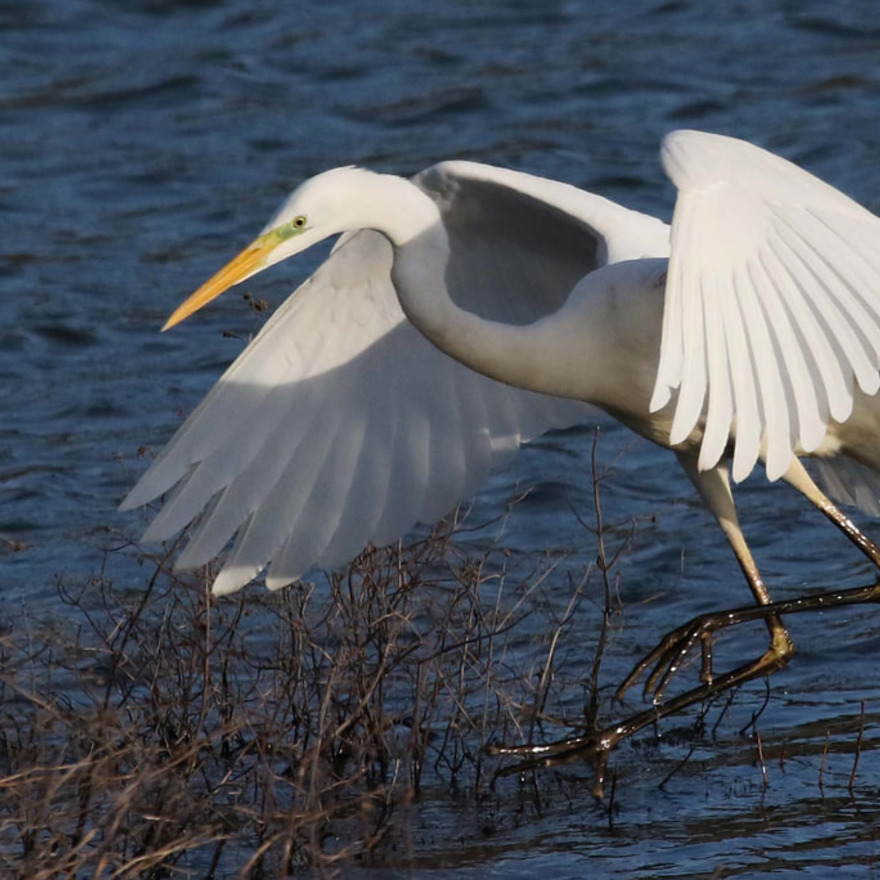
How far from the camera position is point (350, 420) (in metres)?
5.57

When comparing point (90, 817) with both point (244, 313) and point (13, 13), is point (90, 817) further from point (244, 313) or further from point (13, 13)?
point (13, 13)

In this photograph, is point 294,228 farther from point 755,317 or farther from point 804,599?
point 804,599

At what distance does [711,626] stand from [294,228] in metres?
1.60

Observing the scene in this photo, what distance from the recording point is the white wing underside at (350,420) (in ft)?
17.3

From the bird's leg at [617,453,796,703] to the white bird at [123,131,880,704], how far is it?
1 cm

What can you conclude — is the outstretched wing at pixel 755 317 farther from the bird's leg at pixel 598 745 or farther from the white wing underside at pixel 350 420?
the bird's leg at pixel 598 745

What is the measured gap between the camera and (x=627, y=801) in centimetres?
501

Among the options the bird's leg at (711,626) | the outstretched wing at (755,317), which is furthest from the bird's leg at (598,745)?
the outstretched wing at (755,317)

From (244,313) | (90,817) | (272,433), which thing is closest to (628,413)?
(272,433)

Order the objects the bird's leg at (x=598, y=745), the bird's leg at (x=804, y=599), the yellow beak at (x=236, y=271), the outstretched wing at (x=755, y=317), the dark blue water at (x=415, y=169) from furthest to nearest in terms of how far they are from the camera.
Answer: the bird's leg at (x=804, y=599), the dark blue water at (x=415, y=169), the bird's leg at (x=598, y=745), the yellow beak at (x=236, y=271), the outstretched wing at (x=755, y=317)

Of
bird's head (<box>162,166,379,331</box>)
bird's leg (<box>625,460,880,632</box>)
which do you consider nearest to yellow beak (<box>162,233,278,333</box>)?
bird's head (<box>162,166,379,331</box>)

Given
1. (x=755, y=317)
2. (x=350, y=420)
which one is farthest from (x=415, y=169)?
(x=755, y=317)

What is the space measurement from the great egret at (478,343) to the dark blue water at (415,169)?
1.44ft

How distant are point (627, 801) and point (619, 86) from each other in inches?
295
